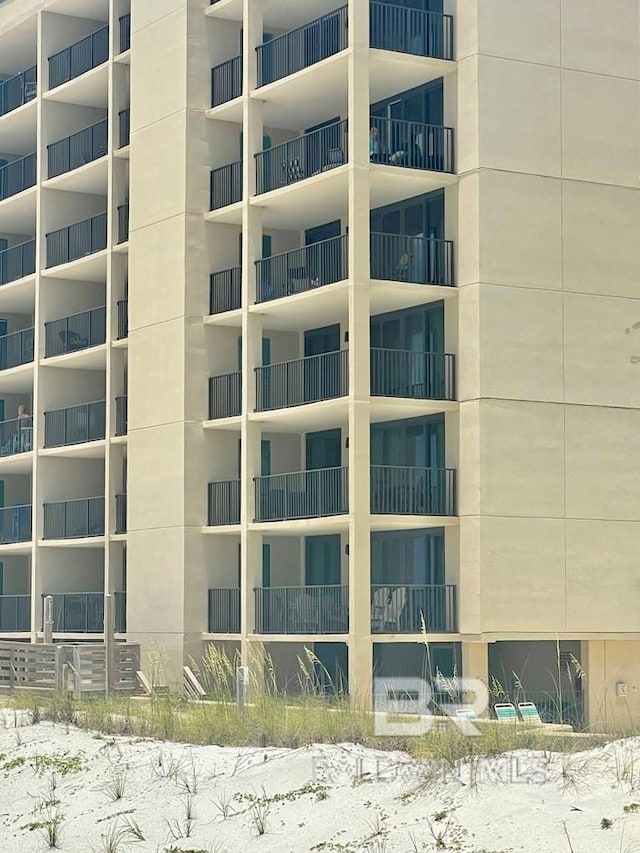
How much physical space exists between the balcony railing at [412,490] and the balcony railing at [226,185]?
8472mm

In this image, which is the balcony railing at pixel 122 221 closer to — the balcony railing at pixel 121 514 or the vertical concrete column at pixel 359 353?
the balcony railing at pixel 121 514

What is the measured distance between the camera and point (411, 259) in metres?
36.8

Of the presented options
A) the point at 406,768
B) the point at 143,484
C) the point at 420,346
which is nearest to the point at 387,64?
the point at 420,346

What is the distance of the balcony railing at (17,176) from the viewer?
50.3 m

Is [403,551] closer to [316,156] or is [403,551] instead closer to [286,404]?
[286,404]

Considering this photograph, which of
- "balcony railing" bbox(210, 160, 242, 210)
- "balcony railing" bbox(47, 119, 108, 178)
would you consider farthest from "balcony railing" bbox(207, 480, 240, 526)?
"balcony railing" bbox(47, 119, 108, 178)

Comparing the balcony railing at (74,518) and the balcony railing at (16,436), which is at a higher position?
the balcony railing at (16,436)

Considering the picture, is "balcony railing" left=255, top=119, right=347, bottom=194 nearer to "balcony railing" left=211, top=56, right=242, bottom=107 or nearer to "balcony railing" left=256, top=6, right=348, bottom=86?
"balcony railing" left=256, top=6, right=348, bottom=86

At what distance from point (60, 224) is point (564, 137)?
702 inches

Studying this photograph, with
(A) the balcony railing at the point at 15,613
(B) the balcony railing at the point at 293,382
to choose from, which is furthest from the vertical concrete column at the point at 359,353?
(A) the balcony railing at the point at 15,613

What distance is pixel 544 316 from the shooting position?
35781 millimetres

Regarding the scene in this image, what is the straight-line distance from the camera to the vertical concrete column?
114 feet

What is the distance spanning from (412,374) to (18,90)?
20.7 meters

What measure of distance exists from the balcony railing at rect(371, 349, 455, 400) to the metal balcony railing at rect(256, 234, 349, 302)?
2.24m
